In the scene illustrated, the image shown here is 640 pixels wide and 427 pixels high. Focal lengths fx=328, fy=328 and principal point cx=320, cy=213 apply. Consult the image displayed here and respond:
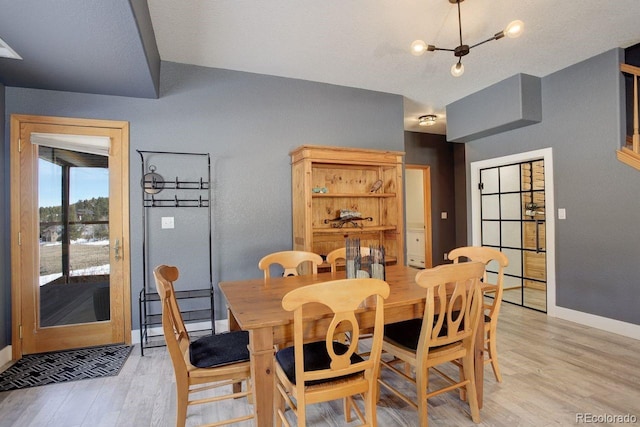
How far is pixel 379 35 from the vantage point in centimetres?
283

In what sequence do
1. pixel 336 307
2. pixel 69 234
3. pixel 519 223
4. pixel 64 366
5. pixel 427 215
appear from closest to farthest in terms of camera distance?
1. pixel 336 307
2. pixel 64 366
3. pixel 69 234
4. pixel 519 223
5. pixel 427 215

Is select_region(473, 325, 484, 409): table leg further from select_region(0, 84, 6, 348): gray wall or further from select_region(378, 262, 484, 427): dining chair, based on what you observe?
select_region(0, 84, 6, 348): gray wall

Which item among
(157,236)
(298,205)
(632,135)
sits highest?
(632,135)

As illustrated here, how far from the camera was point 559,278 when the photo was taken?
12.3 feet

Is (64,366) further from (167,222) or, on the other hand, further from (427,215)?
(427,215)

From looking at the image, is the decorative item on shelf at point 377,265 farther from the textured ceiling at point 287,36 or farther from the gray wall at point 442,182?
the gray wall at point 442,182

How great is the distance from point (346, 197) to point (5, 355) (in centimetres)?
345

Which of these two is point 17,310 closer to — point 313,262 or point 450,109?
point 313,262

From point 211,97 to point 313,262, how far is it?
206cm

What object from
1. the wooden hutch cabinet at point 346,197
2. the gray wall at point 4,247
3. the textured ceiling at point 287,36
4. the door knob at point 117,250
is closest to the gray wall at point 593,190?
the textured ceiling at point 287,36

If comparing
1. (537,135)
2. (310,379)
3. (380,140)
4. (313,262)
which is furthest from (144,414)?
(537,135)

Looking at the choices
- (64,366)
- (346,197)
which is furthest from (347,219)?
(64,366)

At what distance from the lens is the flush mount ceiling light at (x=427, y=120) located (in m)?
5.17

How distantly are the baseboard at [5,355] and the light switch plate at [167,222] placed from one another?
1572mm
